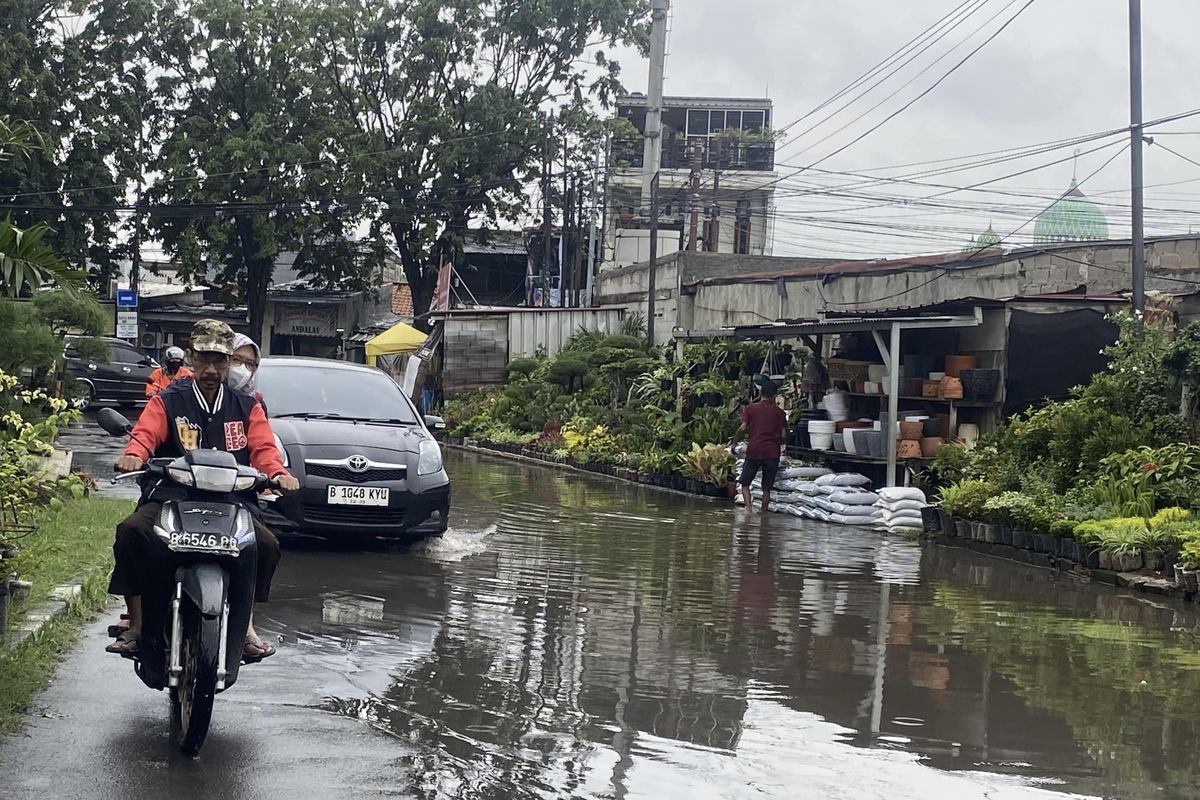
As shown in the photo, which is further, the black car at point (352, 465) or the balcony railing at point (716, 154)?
the balcony railing at point (716, 154)

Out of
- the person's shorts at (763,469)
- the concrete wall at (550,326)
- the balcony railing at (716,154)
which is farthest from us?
the balcony railing at (716,154)

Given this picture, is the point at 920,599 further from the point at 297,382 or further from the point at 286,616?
the point at 297,382

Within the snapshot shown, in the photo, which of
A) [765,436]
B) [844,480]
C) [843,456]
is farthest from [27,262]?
[843,456]

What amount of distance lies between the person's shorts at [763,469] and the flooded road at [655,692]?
6.18 metres

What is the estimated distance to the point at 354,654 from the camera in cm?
776

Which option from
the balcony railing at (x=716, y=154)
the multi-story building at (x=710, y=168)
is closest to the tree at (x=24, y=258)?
the multi-story building at (x=710, y=168)

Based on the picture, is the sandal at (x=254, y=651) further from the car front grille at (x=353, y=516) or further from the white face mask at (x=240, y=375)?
the car front grille at (x=353, y=516)

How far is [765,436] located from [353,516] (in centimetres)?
808

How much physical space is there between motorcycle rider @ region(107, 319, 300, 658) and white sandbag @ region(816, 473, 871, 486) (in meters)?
12.4

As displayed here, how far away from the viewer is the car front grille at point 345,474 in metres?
11.6

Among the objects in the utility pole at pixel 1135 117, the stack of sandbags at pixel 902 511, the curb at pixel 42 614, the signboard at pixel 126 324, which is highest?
the utility pole at pixel 1135 117

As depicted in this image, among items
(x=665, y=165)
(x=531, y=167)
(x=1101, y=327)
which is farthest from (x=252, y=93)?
(x=1101, y=327)

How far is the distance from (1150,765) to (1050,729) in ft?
2.12

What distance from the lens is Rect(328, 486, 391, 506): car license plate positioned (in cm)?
1152
